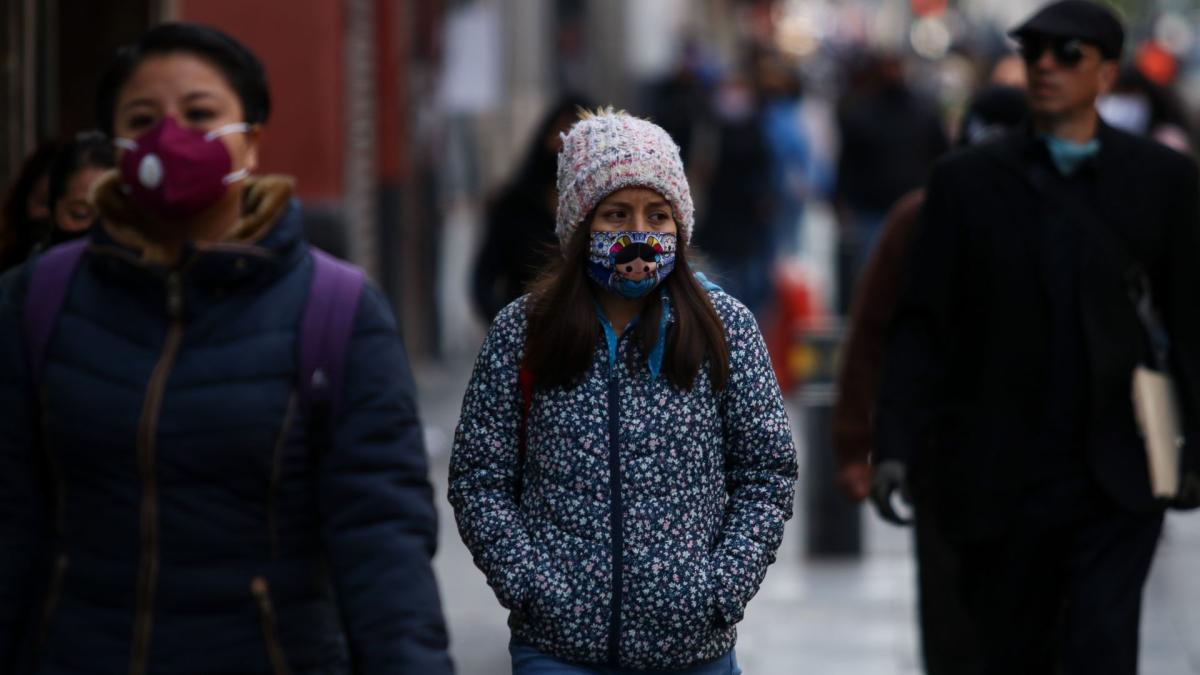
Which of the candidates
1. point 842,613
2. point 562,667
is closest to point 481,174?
point 842,613

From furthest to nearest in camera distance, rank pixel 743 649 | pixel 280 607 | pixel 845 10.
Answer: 1. pixel 845 10
2. pixel 743 649
3. pixel 280 607

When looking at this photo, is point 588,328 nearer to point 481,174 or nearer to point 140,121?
point 140,121

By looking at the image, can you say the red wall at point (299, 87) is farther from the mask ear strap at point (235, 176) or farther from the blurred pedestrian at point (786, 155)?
the blurred pedestrian at point (786, 155)

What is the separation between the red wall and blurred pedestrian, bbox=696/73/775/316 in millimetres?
6379

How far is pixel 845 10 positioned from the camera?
72.2 meters

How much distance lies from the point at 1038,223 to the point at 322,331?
Result: 2.64 meters

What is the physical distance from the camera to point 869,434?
21.9 feet

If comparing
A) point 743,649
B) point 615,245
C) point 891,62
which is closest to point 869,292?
→ point 743,649

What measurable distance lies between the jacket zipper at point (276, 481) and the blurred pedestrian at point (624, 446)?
21.3 inches

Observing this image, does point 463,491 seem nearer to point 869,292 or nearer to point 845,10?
point 869,292

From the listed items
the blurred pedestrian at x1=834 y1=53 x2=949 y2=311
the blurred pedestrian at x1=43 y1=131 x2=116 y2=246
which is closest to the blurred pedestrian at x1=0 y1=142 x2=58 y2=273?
the blurred pedestrian at x1=43 y1=131 x2=116 y2=246

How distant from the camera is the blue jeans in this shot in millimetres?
4074

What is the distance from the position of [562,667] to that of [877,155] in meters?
11.9

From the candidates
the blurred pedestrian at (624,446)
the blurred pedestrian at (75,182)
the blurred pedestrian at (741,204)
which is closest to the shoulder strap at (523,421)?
the blurred pedestrian at (624,446)
